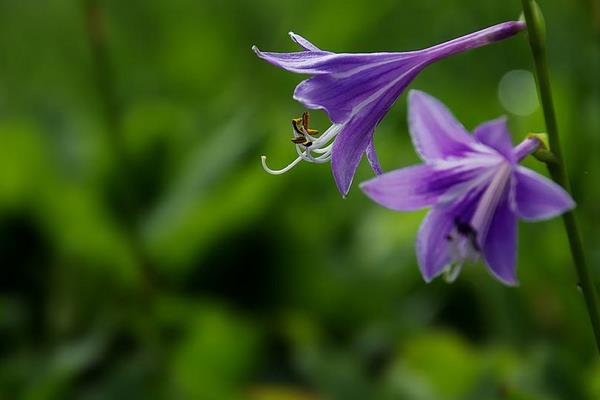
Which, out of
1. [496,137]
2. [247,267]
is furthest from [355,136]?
[247,267]

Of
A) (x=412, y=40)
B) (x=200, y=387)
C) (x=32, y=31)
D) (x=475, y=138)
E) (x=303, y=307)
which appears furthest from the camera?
(x=32, y=31)

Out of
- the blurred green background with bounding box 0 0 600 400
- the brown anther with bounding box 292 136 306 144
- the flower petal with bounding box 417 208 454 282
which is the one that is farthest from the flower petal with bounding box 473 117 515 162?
the blurred green background with bounding box 0 0 600 400

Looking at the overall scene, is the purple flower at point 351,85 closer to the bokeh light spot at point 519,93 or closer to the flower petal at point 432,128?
the flower petal at point 432,128

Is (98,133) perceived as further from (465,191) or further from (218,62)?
(465,191)

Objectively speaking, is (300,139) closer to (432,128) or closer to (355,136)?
(355,136)

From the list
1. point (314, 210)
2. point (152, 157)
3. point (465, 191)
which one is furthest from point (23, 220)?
point (465, 191)

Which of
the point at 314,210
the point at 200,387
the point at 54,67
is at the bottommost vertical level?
the point at 200,387

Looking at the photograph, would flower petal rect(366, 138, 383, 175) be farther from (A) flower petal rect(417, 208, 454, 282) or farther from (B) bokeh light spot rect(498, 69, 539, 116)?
(B) bokeh light spot rect(498, 69, 539, 116)
